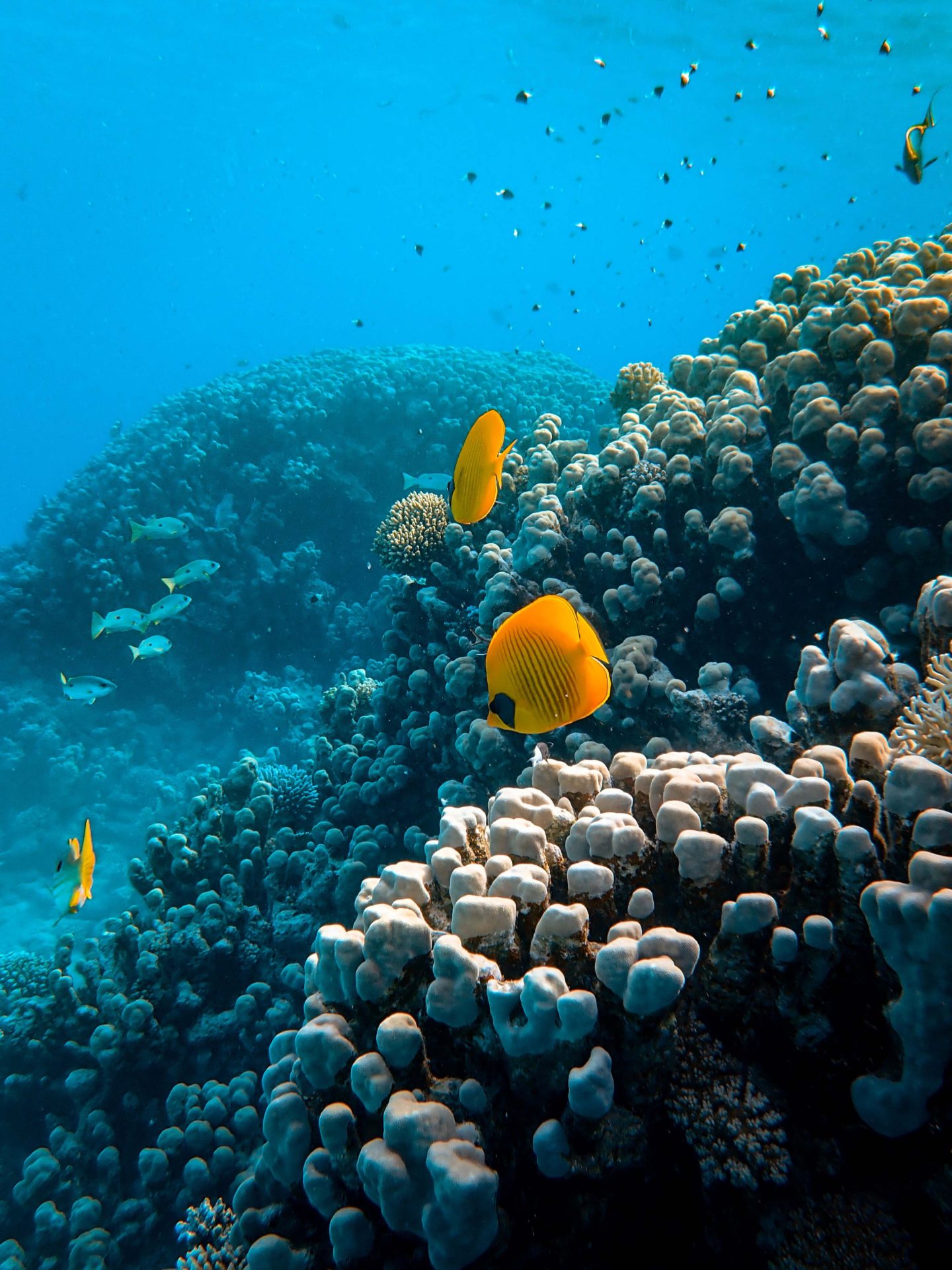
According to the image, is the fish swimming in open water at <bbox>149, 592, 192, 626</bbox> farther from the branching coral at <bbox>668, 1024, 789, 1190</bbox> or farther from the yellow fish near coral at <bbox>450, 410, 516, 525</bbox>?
the branching coral at <bbox>668, 1024, 789, 1190</bbox>

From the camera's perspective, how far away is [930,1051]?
1.37m

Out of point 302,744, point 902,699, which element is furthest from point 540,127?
point 902,699

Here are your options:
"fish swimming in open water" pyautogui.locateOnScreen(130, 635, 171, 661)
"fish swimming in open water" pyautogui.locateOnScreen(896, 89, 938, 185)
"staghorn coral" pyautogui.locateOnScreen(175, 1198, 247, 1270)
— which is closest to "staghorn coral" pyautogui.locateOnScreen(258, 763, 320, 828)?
"staghorn coral" pyautogui.locateOnScreen(175, 1198, 247, 1270)

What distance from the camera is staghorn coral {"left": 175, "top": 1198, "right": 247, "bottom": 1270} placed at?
226cm

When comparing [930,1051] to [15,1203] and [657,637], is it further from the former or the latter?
[15,1203]

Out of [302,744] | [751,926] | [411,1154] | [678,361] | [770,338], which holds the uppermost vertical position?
[302,744]

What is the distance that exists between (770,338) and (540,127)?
7368 cm

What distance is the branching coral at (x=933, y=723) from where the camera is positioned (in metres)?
1.90

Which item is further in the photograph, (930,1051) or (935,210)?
(935,210)

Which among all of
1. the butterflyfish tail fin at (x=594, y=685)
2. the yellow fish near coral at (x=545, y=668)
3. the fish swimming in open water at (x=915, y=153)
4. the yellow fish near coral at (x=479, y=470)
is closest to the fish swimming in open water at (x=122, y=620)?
the yellow fish near coral at (x=479, y=470)

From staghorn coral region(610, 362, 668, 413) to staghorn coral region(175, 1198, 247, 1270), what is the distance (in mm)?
6601

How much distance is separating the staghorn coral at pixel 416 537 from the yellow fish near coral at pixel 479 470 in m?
2.33

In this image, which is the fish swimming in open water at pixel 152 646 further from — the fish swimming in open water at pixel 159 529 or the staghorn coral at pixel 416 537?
the staghorn coral at pixel 416 537

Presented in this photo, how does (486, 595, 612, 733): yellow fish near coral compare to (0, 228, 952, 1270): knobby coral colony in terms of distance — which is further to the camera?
(486, 595, 612, 733): yellow fish near coral
